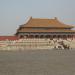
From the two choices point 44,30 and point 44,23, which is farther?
point 44,23

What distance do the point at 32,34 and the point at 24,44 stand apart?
12479mm

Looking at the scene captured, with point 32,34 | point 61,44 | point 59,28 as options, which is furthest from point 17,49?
point 59,28

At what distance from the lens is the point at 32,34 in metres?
46.1

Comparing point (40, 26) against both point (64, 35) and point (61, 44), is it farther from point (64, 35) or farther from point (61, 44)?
point (61, 44)

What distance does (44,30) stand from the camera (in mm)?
46781

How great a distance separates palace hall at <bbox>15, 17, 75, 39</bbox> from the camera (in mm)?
46062

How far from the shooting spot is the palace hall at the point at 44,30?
151 ft
